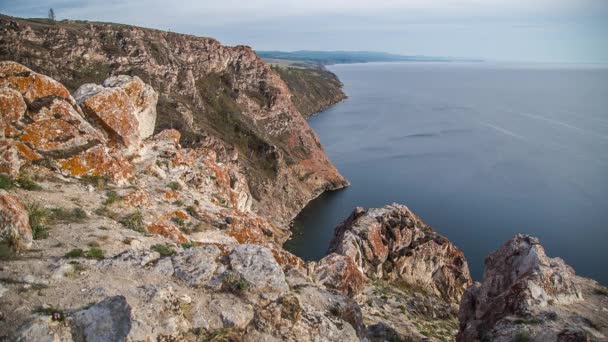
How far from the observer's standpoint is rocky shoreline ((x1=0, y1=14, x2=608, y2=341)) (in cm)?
964

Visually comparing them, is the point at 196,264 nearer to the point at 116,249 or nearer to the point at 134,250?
the point at 134,250

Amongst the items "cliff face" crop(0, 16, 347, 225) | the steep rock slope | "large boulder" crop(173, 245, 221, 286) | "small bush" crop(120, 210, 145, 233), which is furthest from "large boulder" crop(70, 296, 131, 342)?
"cliff face" crop(0, 16, 347, 225)

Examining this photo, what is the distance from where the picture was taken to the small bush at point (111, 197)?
15156mm

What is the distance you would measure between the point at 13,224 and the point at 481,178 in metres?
89.9

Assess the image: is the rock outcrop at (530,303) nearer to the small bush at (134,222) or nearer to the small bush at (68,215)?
the small bush at (134,222)

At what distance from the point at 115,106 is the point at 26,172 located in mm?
6132

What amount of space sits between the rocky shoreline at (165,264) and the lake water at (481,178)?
34616 mm

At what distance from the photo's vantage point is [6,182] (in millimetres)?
13359

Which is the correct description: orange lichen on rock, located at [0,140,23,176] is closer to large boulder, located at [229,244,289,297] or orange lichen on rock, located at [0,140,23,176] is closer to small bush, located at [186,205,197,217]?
small bush, located at [186,205,197,217]

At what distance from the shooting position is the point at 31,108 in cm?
1616

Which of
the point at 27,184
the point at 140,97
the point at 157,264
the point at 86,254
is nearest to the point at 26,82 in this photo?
the point at 27,184

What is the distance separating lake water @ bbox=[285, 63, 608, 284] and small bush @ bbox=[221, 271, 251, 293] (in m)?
47.8

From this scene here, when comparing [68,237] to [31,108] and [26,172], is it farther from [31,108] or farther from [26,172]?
[31,108]

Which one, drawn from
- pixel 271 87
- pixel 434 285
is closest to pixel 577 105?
pixel 271 87
